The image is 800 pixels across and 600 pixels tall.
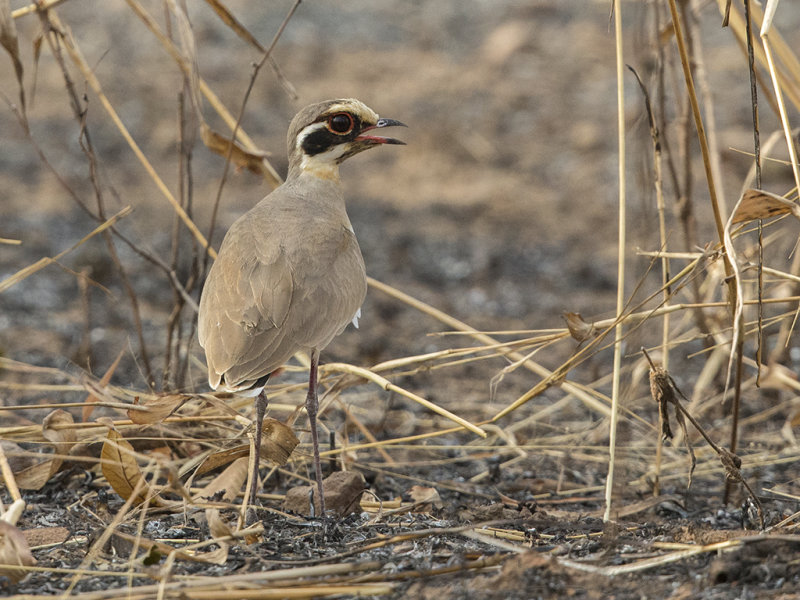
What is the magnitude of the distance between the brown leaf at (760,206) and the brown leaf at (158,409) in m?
1.64

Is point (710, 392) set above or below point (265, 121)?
below

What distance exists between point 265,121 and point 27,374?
169 inches

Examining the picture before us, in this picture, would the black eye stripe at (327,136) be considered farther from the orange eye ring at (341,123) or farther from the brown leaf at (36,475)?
the brown leaf at (36,475)

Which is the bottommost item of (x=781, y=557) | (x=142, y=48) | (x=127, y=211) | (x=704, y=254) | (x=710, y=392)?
(x=710, y=392)

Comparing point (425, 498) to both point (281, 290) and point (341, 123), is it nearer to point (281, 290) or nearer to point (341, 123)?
point (281, 290)

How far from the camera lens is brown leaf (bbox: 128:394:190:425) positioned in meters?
3.01

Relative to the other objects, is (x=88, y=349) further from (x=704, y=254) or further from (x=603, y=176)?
(x=603, y=176)

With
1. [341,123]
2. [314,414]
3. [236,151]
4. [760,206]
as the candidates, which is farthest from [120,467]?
[760,206]

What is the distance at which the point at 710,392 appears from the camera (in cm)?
480

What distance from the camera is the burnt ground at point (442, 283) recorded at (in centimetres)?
274

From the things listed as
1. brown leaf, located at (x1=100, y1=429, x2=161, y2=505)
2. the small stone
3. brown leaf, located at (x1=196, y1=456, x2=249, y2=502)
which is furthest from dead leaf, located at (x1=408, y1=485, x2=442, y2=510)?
brown leaf, located at (x1=100, y1=429, x2=161, y2=505)

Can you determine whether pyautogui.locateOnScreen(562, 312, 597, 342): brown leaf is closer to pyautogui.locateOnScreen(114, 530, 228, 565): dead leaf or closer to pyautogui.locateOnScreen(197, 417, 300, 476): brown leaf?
pyautogui.locateOnScreen(197, 417, 300, 476): brown leaf

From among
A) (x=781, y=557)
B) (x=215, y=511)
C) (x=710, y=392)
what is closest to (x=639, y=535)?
(x=781, y=557)

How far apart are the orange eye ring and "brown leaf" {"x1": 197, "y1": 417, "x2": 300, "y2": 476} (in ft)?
3.59
